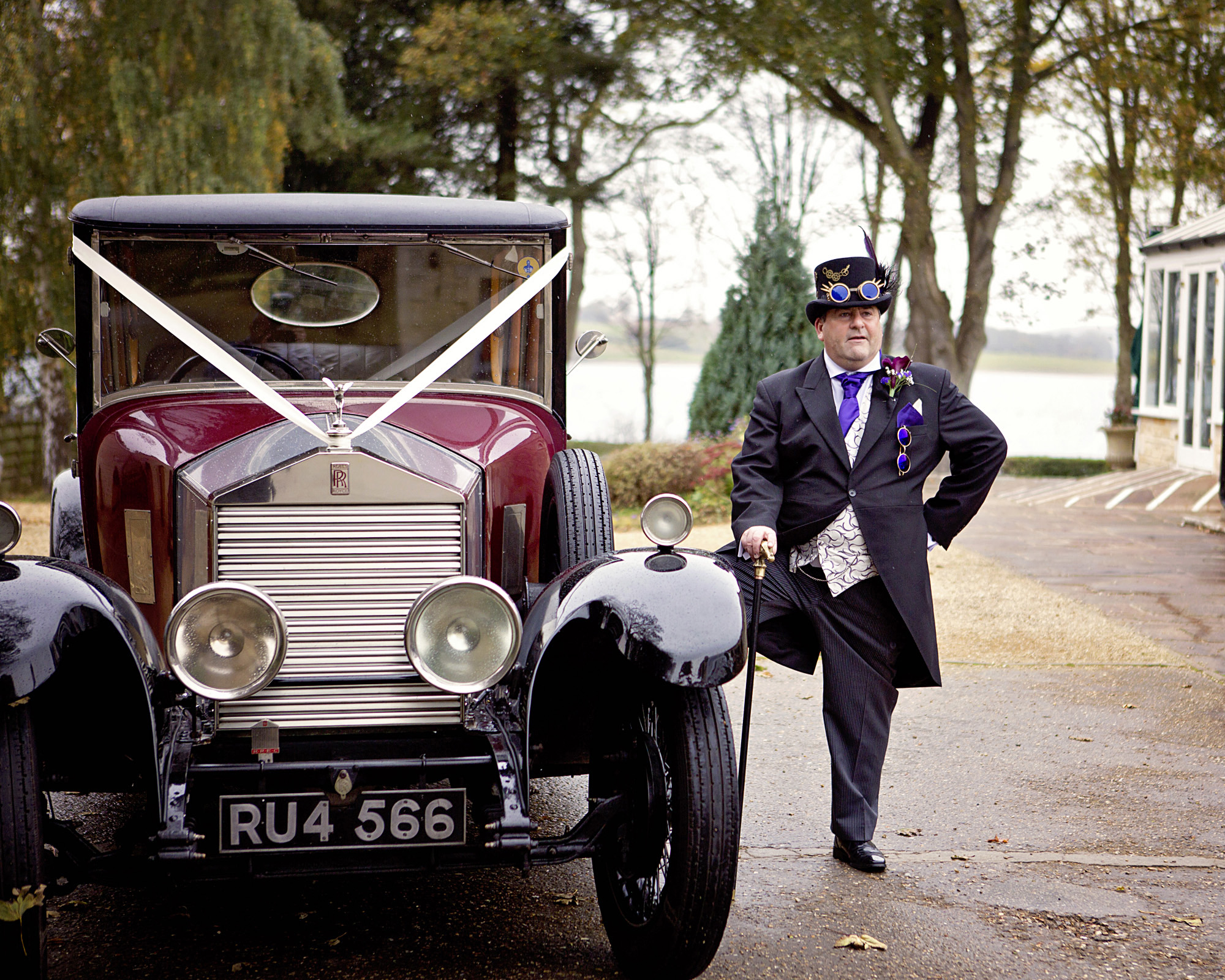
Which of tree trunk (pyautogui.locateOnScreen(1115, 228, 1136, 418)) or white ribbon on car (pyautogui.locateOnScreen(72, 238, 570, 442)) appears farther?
tree trunk (pyautogui.locateOnScreen(1115, 228, 1136, 418))

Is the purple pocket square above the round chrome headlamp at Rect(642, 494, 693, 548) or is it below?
above

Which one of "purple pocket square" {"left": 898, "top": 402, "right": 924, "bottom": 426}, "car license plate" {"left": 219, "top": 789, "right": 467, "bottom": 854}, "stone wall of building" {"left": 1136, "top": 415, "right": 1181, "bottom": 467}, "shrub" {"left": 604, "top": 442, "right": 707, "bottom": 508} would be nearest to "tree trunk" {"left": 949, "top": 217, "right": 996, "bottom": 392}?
"stone wall of building" {"left": 1136, "top": 415, "right": 1181, "bottom": 467}

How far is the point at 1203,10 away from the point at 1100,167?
11.2m

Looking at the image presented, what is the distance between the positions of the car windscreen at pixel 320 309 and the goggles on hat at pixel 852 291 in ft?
3.38

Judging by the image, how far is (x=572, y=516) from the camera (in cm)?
411

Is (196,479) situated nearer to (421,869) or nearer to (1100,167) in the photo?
(421,869)

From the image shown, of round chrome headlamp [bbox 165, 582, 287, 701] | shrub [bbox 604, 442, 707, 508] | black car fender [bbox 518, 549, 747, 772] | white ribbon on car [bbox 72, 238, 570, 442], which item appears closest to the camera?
round chrome headlamp [bbox 165, 582, 287, 701]

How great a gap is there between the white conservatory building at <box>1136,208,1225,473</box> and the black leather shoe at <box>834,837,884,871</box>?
41.8 ft

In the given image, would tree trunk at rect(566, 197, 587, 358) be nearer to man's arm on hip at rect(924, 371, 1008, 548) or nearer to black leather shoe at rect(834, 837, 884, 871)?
man's arm on hip at rect(924, 371, 1008, 548)

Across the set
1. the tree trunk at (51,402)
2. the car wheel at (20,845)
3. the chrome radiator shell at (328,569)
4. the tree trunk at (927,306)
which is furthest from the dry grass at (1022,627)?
the tree trunk at (51,402)

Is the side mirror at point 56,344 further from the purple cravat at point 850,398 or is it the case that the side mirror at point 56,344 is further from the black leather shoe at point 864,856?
the black leather shoe at point 864,856

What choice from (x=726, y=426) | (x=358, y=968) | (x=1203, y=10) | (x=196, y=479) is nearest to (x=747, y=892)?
(x=358, y=968)

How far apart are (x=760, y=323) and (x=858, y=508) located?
39.6 feet

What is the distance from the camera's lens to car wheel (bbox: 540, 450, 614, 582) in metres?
4.10
